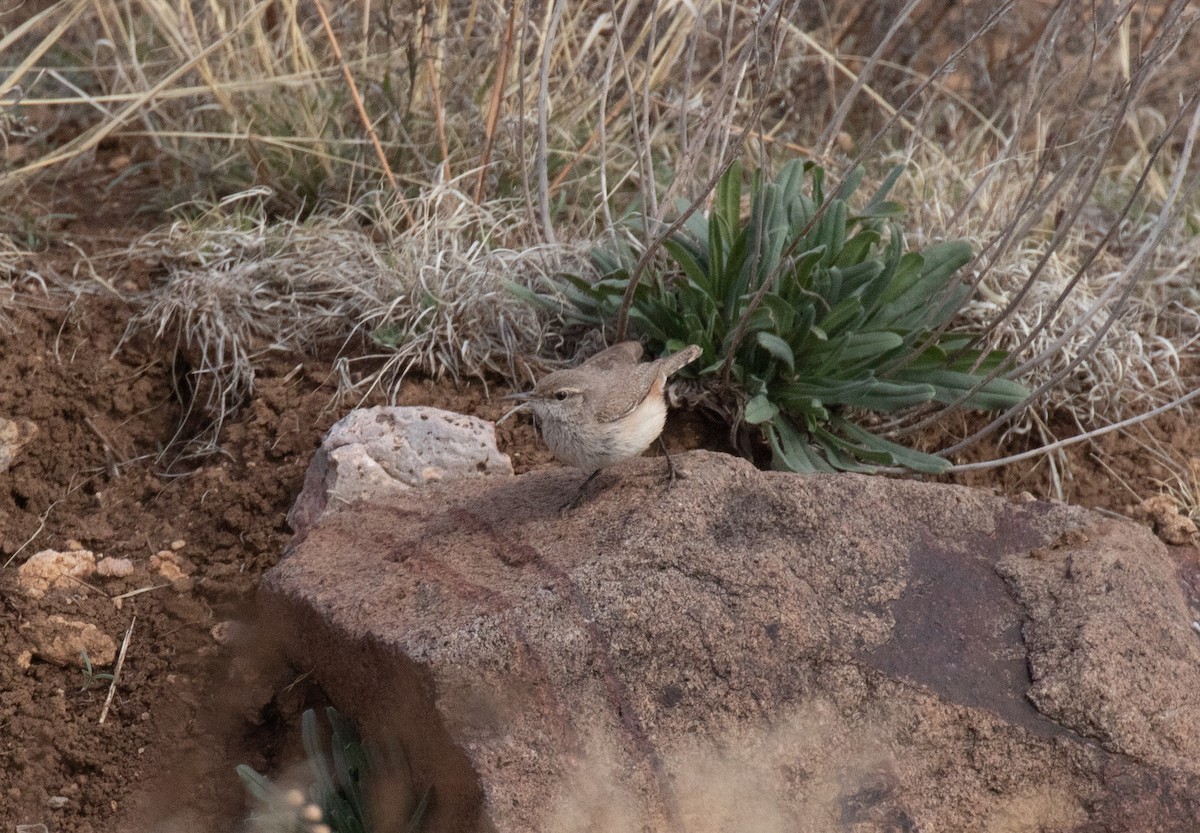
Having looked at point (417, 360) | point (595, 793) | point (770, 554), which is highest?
point (770, 554)

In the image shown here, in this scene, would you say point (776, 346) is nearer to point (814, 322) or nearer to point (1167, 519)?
point (814, 322)

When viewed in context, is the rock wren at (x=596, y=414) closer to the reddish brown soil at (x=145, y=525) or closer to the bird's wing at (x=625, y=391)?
the bird's wing at (x=625, y=391)

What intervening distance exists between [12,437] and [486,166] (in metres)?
2.35

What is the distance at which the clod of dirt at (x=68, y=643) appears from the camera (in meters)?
3.87

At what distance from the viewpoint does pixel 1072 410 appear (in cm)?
530

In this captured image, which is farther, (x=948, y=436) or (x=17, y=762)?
(x=948, y=436)

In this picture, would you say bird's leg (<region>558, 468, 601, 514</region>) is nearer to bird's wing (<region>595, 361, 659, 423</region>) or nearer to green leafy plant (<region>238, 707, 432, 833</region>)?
bird's wing (<region>595, 361, 659, 423</region>)

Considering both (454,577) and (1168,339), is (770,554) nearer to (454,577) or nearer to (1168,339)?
(454,577)

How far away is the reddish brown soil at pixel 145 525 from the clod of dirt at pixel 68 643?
0.04 m

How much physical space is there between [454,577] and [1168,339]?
157 inches

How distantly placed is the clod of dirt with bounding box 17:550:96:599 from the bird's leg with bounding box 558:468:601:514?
171 centimetres

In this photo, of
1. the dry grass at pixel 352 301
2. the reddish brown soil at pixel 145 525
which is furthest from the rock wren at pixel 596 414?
the dry grass at pixel 352 301

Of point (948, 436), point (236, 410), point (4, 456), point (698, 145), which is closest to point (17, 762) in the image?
point (4, 456)

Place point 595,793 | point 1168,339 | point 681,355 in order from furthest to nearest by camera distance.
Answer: point 1168,339 → point 681,355 → point 595,793
